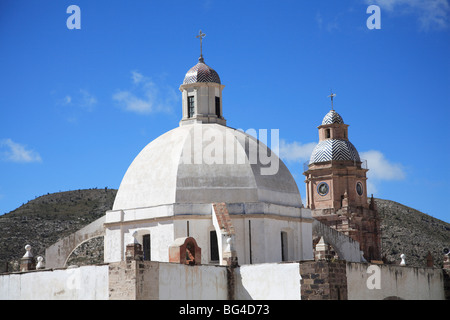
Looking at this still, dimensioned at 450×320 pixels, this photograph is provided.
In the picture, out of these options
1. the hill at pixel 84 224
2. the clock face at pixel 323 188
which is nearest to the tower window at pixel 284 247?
the clock face at pixel 323 188

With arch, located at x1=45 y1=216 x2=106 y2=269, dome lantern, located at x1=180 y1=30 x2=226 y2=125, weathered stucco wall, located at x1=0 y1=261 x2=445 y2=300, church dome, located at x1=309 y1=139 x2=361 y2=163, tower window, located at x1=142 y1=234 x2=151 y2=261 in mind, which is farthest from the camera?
church dome, located at x1=309 y1=139 x2=361 y2=163

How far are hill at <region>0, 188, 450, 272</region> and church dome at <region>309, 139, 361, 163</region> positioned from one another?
7196mm

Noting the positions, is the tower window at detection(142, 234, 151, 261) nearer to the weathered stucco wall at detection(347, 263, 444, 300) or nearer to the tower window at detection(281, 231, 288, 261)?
the tower window at detection(281, 231, 288, 261)

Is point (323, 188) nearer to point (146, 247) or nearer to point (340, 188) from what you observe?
point (340, 188)

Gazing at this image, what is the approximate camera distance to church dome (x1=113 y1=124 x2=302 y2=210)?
3334cm

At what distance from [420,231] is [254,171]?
5072 centimetres

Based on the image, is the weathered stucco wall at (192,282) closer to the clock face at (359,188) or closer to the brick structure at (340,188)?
the brick structure at (340,188)

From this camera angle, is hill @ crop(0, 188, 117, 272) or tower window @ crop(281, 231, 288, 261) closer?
tower window @ crop(281, 231, 288, 261)

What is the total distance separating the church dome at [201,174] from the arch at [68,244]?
2012 millimetres

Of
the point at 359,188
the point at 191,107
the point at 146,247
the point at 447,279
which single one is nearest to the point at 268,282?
the point at 146,247

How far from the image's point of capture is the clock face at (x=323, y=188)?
58.8 metres

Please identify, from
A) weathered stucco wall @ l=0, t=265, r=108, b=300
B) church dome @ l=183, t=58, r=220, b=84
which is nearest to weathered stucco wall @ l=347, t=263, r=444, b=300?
weathered stucco wall @ l=0, t=265, r=108, b=300

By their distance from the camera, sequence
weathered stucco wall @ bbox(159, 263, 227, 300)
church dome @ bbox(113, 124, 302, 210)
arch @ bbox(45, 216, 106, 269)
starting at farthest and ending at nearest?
1. arch @ bbox(45, 216, 106, 269)
2. church dome @ bbox(113, 124, 302, 210)
3. weathered stucco wall @ bbox(159, 263, 227, 300)

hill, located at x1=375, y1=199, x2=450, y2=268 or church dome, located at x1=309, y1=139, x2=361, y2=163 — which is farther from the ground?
church dome, located at x1=309, y1=139, x2=361, y2=163
